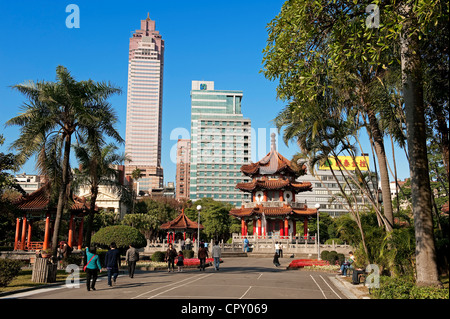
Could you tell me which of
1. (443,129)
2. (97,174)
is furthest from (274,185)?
(443,129)

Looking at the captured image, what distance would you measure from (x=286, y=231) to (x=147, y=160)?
149872 mm

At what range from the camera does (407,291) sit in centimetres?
1023

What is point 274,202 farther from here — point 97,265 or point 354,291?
point 97,265

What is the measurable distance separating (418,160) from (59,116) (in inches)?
658

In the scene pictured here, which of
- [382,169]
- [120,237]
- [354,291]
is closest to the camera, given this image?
[354,291]

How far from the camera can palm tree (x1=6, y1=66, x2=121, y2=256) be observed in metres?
19.6

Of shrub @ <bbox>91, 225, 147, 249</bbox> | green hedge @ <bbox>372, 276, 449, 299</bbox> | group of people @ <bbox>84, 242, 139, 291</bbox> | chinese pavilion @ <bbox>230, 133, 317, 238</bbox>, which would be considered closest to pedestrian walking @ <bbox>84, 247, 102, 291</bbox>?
group of people @ <bbox>84, 242, 139, 291</bbox>

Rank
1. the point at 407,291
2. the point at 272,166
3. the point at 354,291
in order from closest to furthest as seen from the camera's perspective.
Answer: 1. the point at 407,291
2. the point at 354,291
3. the point at 272,166

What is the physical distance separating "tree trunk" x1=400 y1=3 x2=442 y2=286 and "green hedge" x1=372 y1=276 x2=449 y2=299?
439 millimetres

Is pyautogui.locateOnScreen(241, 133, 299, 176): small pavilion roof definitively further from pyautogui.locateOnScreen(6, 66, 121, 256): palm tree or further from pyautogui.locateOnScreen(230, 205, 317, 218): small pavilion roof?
pyautogui.locateOnScreen(6, 66, 121, 256): palm tree

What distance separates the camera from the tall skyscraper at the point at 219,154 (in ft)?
417

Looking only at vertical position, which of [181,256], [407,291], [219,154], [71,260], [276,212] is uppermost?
[219,154]

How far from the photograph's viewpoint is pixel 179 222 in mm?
45812
